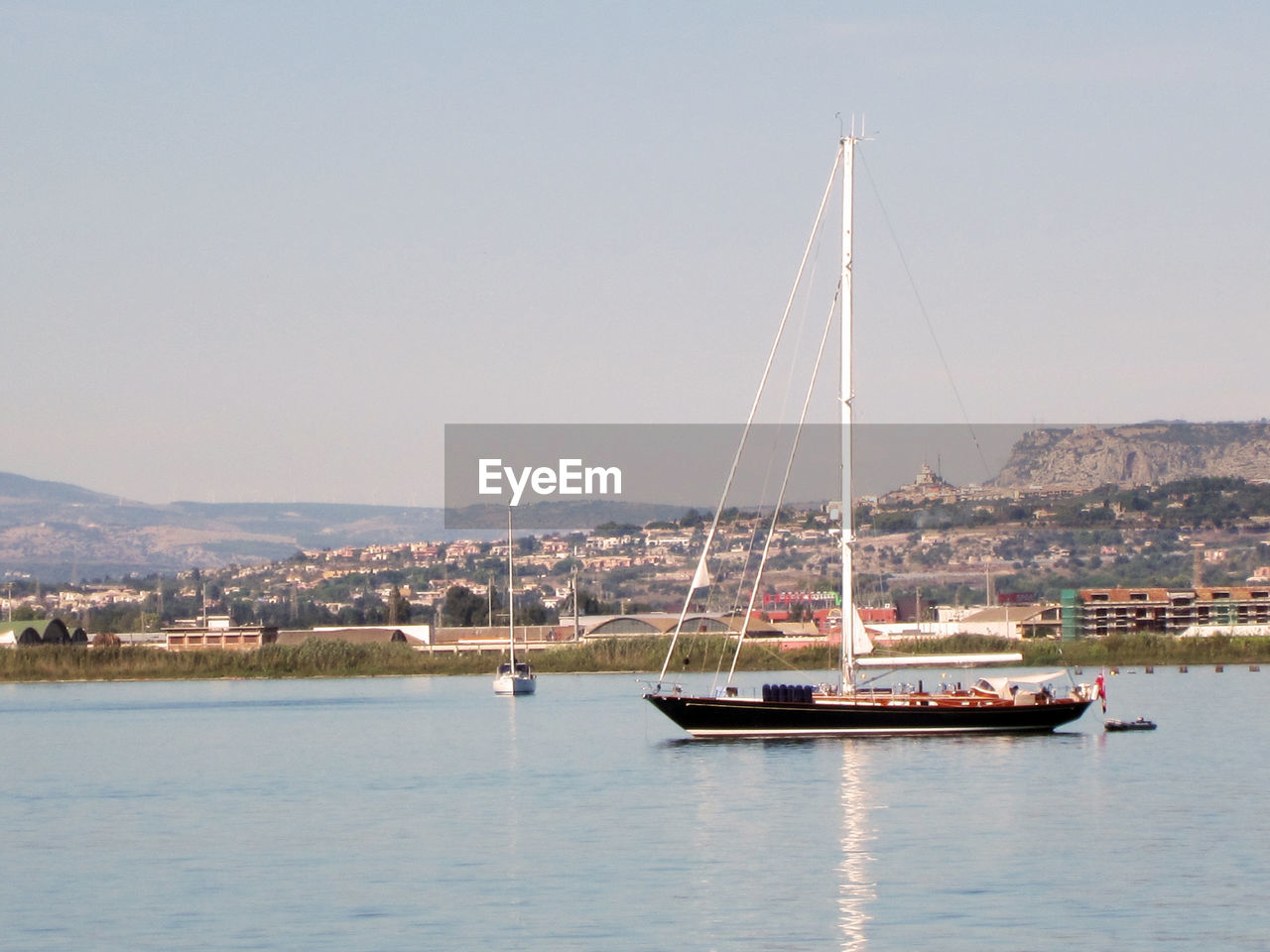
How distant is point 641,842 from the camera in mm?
33500

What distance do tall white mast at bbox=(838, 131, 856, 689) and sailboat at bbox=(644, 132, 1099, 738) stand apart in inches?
1.0

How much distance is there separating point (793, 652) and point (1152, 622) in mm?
91009

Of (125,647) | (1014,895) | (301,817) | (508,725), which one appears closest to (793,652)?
(508,725)

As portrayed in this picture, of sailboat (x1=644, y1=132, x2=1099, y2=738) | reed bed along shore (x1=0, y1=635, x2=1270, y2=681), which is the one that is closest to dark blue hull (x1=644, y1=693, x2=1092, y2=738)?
sailboat (x1=644, y1=132, x2=1099, y2=738)

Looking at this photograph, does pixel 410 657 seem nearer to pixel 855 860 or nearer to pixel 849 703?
pixel 849 703

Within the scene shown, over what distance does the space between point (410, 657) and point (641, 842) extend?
100 metres

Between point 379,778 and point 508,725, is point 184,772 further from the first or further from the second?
point 508,725

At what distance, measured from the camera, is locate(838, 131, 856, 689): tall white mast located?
50719 millimetres

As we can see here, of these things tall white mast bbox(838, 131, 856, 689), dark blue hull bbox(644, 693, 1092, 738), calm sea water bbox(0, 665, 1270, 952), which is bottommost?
calm sea water bbox(0, 665, 1270, 952)

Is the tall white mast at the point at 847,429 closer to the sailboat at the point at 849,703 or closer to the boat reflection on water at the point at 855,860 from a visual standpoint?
the sailboat at the point at 849,703

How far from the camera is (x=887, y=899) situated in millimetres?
26609

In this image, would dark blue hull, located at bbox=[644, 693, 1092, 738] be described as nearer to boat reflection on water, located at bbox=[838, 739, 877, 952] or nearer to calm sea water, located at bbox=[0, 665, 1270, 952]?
calm sea water, located at bbox=[0, 665, 1270, 952]

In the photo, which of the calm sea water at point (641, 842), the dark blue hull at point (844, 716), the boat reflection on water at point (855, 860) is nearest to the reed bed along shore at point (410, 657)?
the calm sea water at point (641, 842)

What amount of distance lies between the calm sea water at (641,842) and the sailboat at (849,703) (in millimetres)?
707
